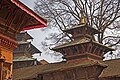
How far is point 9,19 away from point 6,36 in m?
0.45

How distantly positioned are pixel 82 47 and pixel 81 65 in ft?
9.88

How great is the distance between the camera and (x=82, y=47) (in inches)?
754

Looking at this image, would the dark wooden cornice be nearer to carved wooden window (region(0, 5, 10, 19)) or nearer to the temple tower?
carved wooden window (region(0, 5, 10, 19))

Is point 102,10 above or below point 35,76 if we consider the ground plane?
above

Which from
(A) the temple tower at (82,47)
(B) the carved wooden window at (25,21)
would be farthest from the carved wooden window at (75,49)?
(B) the carved wooden window at (25,21)

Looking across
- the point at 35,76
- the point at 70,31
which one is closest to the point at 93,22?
the point at 70,31

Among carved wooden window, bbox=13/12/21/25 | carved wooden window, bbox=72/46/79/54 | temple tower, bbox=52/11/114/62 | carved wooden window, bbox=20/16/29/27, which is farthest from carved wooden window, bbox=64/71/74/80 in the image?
carved wooden window, bbox=13/12/21/25

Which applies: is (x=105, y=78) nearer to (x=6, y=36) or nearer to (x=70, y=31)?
(x=70, y=31)

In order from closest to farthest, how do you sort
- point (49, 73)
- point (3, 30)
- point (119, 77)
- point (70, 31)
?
point (3, 30) → point (119, 77) → point (49, 73) → point (70, 31)

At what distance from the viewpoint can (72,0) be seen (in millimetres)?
29141

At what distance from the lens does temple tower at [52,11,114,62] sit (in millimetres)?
18969

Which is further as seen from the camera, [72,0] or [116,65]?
[72,0]

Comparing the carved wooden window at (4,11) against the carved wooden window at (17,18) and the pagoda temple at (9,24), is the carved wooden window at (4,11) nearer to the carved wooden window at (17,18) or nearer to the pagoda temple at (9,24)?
the pagoda temple at (9,24)

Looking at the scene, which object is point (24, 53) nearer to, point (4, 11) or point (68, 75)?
point (68, 75)
